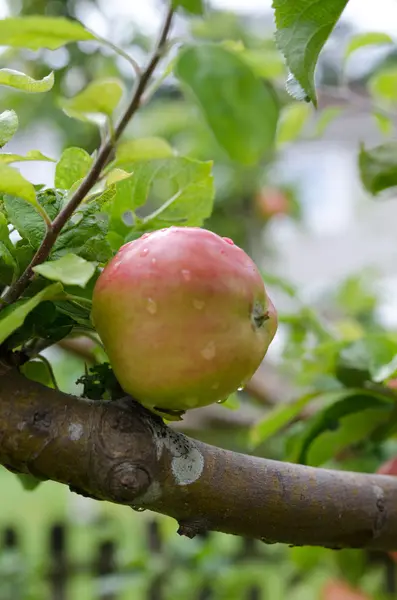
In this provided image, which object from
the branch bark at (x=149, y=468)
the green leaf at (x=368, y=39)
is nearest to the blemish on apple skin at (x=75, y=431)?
the branch bark at (x=149, y=468)

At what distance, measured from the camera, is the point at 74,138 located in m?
1.65

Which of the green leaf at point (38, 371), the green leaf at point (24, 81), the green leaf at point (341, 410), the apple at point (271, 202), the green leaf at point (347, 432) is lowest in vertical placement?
the apple at point (271, 202)

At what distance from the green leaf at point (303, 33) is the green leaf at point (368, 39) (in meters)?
0.59

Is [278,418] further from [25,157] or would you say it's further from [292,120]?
[292,120]

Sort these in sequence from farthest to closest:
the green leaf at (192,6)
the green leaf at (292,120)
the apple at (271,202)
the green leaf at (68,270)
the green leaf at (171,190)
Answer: the apple at (271,202)
the green leaf at (292,120)
the green leaf at (192,6)
the green leaf at (171,190)
the green leaf at (68,270)

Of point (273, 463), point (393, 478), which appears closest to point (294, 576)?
point (393, 478)

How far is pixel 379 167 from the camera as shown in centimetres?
73

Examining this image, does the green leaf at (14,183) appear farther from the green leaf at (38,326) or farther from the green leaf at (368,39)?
the green leaf at (368,39)

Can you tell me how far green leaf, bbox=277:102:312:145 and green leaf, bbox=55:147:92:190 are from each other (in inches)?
32.1

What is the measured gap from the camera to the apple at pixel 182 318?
348mm

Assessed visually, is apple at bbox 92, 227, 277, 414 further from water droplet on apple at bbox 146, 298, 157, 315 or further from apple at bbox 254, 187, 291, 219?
apple at bbox 254, 187, 291, 219

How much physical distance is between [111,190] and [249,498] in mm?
185

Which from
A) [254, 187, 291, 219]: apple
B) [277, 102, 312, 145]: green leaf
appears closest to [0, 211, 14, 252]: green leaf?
[277, 102, 312, 145]: green leaf

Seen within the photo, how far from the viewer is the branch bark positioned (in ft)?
1.24
